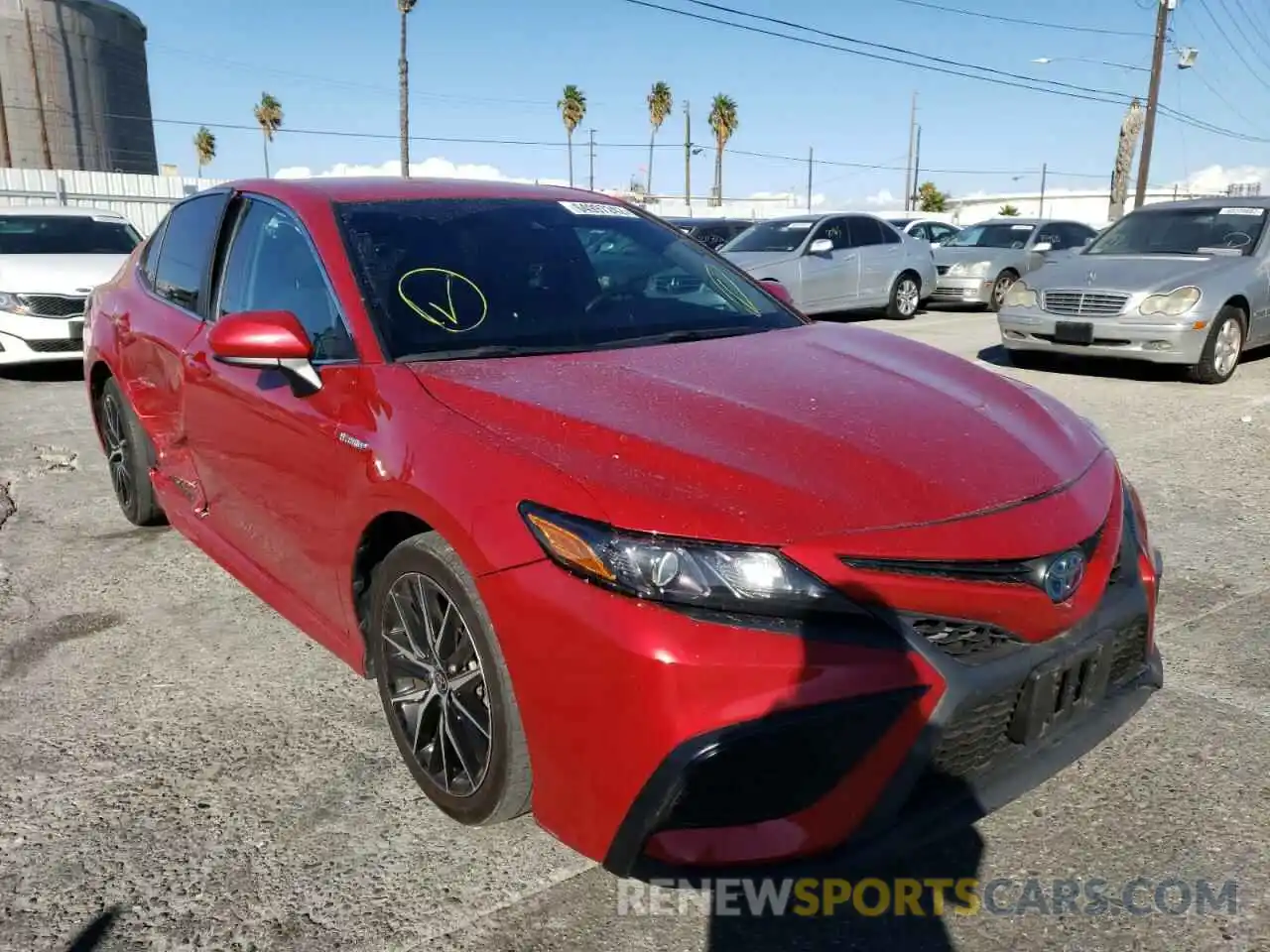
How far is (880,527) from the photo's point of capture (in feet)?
6.33

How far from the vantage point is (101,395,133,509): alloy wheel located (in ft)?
14.9

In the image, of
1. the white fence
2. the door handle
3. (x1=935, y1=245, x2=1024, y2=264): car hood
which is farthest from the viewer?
the white fence

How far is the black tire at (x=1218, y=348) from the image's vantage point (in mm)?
8039

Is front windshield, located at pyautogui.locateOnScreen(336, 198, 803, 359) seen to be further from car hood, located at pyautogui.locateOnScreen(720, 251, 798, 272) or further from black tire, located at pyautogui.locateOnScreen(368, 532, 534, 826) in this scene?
car hood, located at pyautogui.locateOnScreen(720, 251, 798, 272)

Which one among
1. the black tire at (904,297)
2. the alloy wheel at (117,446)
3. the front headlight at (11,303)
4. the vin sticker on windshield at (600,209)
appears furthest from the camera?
the black tire at (904,297)

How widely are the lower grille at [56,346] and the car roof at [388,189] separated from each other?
19.4 ft

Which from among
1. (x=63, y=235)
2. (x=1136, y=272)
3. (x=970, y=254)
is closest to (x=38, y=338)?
(x=63, y=235)

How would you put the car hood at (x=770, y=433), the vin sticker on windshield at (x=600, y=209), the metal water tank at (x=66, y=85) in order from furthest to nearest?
the metal water tank at (x=66, y=85) → the vin sticker on windshield at (x=600, y=209) → the car hood at (x=770, y=433)

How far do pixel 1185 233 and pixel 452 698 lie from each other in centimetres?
890

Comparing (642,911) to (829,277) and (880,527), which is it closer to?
(880,527)

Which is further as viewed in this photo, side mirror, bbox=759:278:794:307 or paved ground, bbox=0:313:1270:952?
side mirror, bbox=759:278:794:307

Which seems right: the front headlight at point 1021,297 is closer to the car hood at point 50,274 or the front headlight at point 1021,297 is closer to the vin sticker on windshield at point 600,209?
the vin sticker on windshield at point 600,209

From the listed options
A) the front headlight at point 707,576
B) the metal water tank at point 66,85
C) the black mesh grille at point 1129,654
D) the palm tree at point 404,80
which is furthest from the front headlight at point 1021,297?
the metal water tank at point 66,85


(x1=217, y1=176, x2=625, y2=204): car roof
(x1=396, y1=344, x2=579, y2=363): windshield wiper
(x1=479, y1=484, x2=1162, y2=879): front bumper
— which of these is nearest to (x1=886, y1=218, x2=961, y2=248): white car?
(x1=217, y1=176, x2=625, y2=204): car roof
